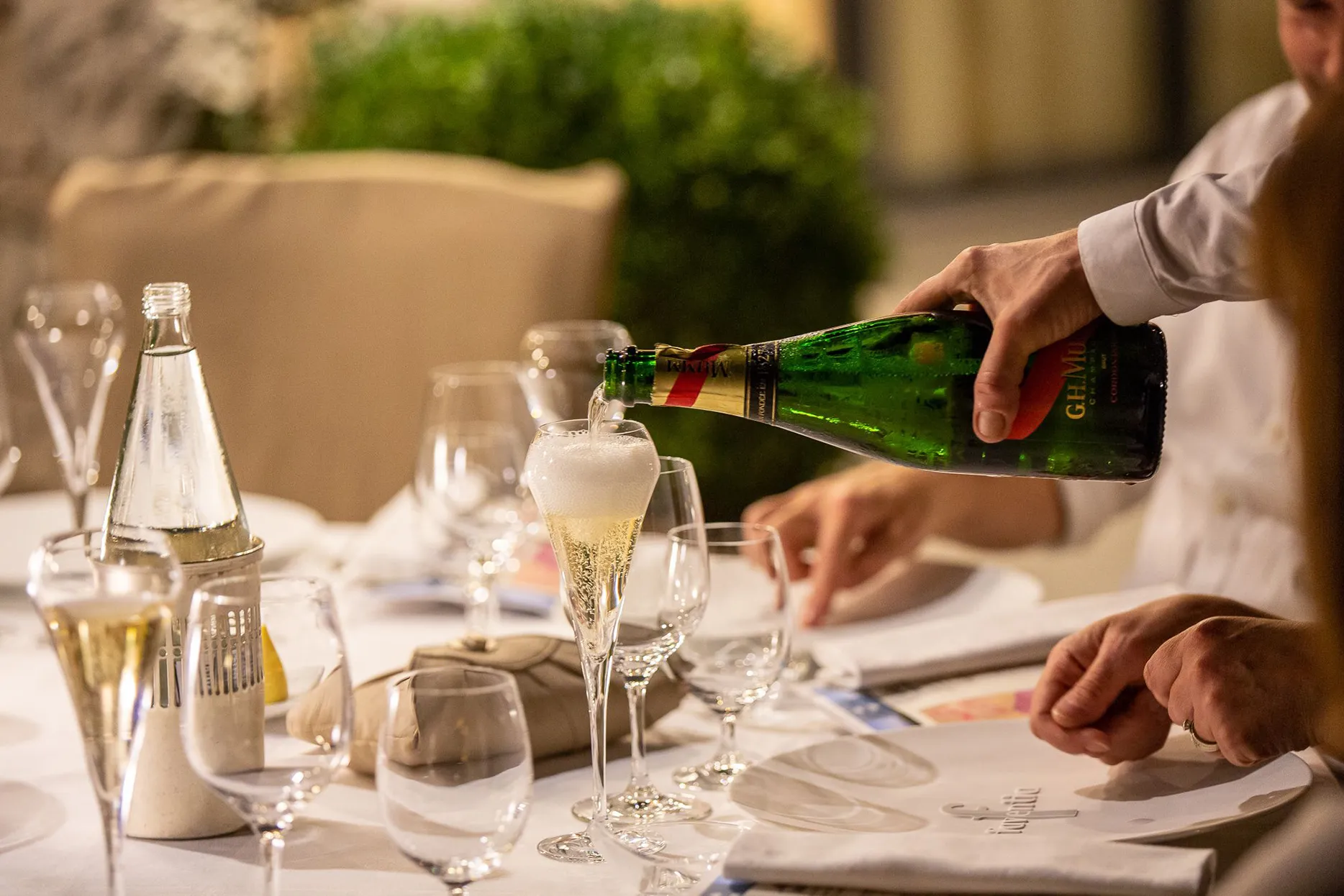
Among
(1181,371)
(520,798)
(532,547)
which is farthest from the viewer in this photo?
(1181,371)

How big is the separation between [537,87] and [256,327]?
1417mm

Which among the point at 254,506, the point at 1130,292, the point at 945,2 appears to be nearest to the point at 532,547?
the point at 254,506

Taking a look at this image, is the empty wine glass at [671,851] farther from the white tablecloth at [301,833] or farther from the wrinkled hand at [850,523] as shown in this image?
the wrinkled hand at [850,523]

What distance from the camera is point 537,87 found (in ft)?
10.7

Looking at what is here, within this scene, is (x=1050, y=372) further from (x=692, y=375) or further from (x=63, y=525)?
(x=63, y=525)

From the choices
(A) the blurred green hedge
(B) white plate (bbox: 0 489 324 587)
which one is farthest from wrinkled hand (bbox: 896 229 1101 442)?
(A) the blurred green hedge

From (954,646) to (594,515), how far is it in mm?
387

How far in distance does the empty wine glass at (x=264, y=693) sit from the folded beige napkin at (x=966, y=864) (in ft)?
0.68

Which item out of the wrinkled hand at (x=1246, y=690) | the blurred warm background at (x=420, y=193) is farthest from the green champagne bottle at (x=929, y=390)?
the blurred warm background at (x=420, y=193)

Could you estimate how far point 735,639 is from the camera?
963 mm

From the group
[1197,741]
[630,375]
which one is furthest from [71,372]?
[1197,741]

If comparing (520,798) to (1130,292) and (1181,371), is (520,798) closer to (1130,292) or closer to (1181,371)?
(1130,292)

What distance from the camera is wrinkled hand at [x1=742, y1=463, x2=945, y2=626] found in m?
1.25

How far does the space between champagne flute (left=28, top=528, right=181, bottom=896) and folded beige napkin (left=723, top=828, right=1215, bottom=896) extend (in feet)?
0.95
